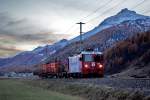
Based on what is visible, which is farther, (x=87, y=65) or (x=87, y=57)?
(x=87, y=57)

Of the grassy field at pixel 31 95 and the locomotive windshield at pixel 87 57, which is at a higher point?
the locomotive windshield at pixel 87 57

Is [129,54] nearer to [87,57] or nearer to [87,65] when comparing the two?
[87,57]

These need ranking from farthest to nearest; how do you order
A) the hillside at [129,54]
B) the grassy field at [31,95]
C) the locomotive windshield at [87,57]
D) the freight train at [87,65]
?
1. the hillside at [129,54]
2. the locomotive windshield at [87,57]
3. the freight train at [87,65]
4. the grassy field at [31,95]

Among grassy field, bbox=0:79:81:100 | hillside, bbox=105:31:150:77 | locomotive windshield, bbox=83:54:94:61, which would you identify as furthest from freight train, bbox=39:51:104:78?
hillside, bbox=105:31:150:77

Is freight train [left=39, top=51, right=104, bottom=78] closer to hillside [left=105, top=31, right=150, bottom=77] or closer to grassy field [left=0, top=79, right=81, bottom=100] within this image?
grassy field [left=0, top=79, right=81, bottom=100]

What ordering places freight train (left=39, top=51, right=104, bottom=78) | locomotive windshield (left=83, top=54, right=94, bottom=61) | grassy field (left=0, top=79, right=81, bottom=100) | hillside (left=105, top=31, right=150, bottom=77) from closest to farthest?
1. grassy field (left=0, top=79, right=81, bottom=100)
2. freight train (left=39, top=51, right=104, bottom=78)
3. locomotive windshield (left=83, top=54, right=94, bottom=61)
4. hillside (left=105, top=31, right=150, bottom=77)

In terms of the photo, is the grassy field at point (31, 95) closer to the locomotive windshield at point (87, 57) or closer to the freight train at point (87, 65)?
the freight train at point (87, 65)

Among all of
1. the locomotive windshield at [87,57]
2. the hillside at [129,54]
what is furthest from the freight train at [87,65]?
the hillside at [129,54]

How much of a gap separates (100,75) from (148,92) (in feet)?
130

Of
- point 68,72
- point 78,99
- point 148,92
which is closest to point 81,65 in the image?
point 68,72

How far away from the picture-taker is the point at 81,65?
210 feet

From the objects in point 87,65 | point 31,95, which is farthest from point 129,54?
point 31,95

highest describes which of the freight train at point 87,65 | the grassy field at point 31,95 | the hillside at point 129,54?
the hillside at point 129,54

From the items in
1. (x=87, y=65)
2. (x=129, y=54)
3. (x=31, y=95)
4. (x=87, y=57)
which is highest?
(x=129, y=54)
